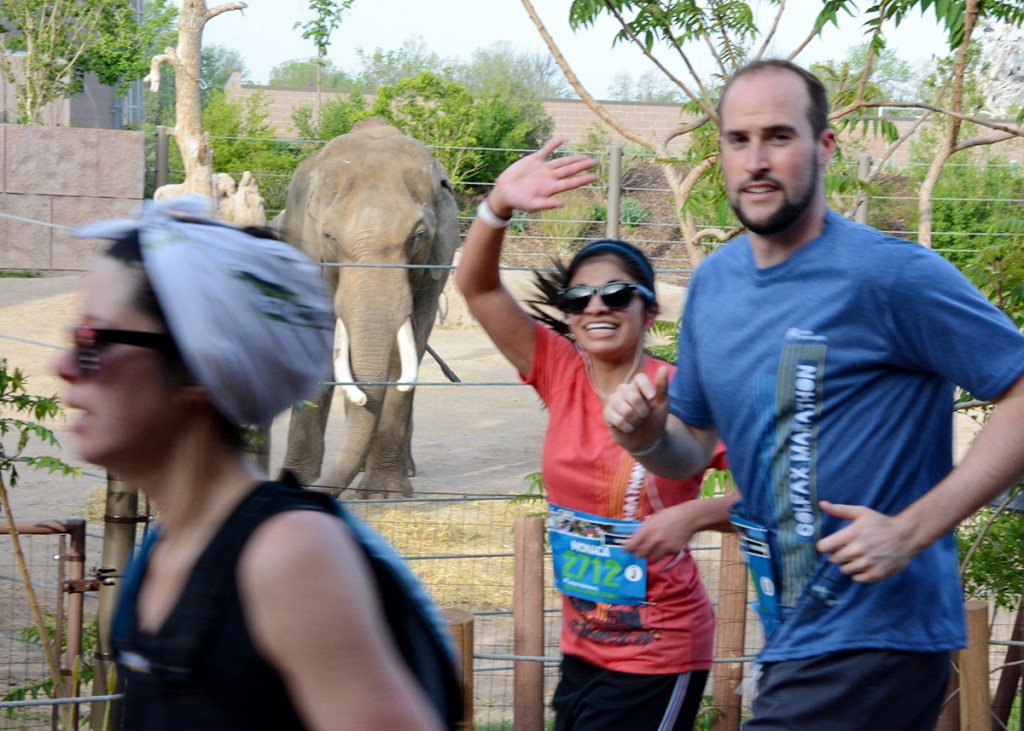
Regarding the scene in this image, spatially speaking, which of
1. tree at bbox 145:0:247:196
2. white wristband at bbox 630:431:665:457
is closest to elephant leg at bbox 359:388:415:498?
tree at bbox 145:0:247:196

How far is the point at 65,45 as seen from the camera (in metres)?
25.3

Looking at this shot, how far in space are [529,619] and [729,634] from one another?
2.11ft

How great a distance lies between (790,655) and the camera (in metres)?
2.68

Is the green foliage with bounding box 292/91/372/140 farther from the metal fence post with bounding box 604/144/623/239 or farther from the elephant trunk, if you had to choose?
the elephant trunk

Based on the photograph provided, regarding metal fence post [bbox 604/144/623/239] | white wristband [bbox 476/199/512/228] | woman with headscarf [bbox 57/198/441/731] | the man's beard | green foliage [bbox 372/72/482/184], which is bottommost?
woman with headscarf [bbox 57/198/441/731]

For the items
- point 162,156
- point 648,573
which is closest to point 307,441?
point 162,156

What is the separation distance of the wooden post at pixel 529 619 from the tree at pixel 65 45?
69.3 feet

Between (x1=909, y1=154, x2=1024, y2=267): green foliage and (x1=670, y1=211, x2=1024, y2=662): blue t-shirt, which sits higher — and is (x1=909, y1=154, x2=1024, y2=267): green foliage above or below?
above

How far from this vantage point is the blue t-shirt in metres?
2.55

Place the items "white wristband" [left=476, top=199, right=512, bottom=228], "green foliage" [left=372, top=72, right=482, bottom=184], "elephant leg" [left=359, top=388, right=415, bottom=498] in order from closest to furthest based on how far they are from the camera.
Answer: "white wristband" [left=476, top=199, right=512, bottom=228] → "elephant leg" [left=359, top=388, right=415, bottom=498] → "green foliage" [left=372, top=72, right=482, bottom=184]

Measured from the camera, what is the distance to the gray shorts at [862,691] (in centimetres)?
260

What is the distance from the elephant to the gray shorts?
6107 millimetres

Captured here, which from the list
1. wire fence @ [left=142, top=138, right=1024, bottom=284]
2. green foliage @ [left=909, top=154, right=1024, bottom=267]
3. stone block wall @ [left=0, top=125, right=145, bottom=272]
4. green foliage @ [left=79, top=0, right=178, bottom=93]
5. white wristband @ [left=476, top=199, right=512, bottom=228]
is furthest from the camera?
green foliage @ [left=79, top=0, right=178, bottom=93]

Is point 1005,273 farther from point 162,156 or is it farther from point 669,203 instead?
point 669,203
